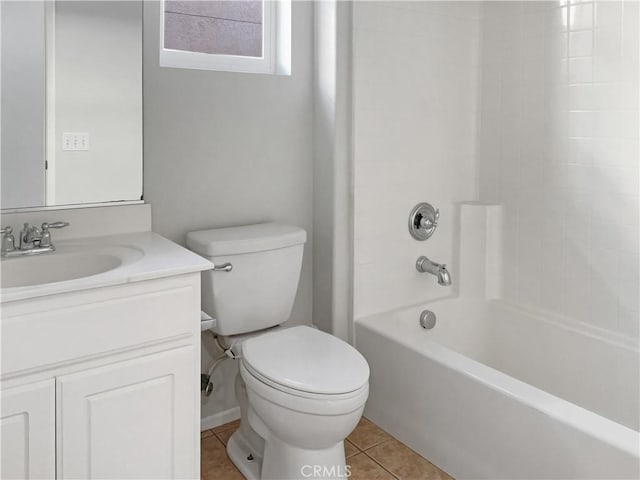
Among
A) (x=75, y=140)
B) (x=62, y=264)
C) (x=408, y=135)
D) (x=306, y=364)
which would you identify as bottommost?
(x=306, y=364)

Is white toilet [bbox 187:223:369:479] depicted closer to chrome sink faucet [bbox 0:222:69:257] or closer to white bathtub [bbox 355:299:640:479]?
white bathtub [bbox 355:299:640:479]

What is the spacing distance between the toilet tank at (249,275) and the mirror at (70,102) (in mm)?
345

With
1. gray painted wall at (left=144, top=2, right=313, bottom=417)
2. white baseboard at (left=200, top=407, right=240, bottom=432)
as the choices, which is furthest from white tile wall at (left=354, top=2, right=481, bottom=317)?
white baseboard at (left=200, top=407, right=240, bottom=432)

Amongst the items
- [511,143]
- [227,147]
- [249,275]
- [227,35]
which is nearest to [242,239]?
[249,275]

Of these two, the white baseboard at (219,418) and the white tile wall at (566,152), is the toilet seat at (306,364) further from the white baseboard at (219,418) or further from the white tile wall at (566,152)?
the white tile wall at (566,152)

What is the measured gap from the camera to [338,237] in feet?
7.96

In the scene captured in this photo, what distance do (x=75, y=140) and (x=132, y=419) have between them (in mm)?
899

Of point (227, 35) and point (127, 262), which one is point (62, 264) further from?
point (227, 35)

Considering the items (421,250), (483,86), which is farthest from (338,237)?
(483,86)

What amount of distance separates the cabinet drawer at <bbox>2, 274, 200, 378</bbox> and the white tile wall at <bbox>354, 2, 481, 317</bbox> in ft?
3.37

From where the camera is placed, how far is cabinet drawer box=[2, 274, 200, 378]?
136 centimetres

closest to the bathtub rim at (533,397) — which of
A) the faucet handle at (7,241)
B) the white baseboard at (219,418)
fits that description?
the white baseboard at (219,418)

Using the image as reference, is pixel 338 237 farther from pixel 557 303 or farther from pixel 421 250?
pixel 557 303

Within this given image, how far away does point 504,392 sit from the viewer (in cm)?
187
